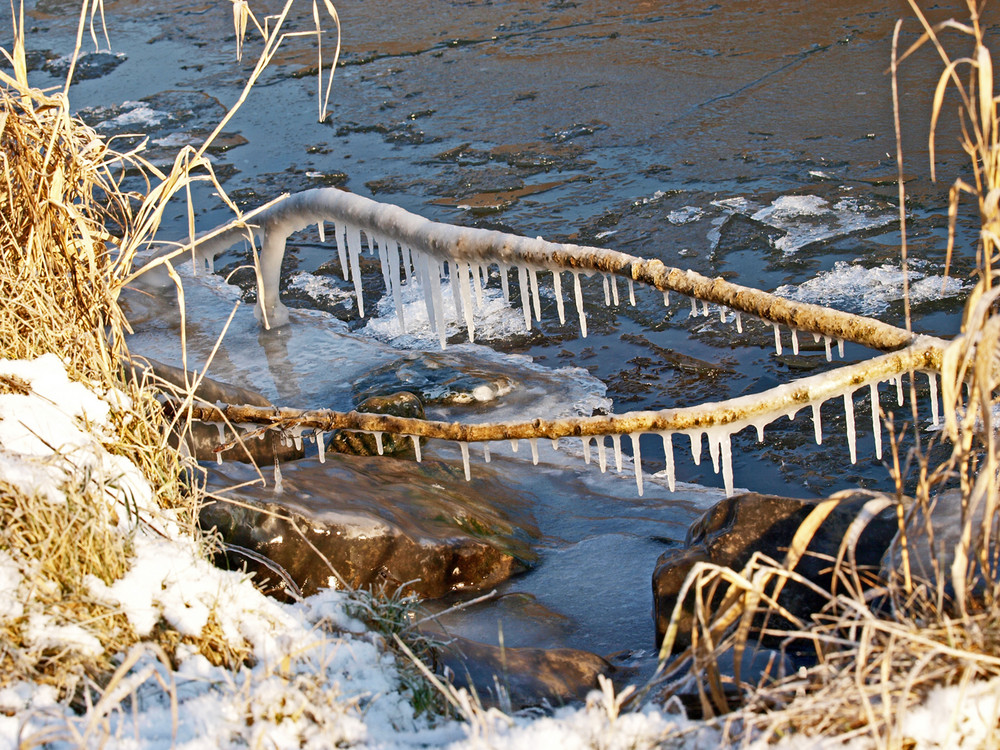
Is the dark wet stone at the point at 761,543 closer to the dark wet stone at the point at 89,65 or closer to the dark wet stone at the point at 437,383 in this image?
the dark wet stone at the point at 437,383

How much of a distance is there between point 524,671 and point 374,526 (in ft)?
2.76

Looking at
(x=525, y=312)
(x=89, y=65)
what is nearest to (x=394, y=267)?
(x=525, y=312)

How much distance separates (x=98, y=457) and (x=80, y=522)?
167 millimetres

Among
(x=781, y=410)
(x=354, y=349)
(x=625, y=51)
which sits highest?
(x=625, y=51)

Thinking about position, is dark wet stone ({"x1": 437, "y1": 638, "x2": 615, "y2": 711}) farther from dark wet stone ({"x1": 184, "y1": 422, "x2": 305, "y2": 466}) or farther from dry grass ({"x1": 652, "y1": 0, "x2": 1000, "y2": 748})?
dark wet stone ({"x1": 184, "y1": 422, "x2": 305, "y2": 466})

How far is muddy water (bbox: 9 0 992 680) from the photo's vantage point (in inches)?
164

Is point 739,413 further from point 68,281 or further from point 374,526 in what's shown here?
point 68,281

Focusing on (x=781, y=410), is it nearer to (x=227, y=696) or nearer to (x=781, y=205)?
(x=227, y=696)

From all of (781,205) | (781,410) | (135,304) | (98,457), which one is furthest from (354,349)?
(98,457)

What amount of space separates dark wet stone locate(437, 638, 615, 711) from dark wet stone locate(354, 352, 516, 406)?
104 inches

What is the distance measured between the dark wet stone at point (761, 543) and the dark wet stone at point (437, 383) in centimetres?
242

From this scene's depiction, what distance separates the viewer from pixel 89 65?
1201 centimetres

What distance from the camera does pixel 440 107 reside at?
924 cm

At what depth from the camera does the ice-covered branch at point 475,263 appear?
3213 millimetres
